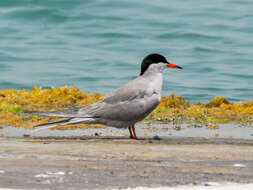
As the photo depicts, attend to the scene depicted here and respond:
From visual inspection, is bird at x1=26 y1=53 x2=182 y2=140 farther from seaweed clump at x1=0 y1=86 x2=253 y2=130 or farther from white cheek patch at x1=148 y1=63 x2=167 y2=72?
seaweed clump at x1=0 y1=86 x2=253 y2=130

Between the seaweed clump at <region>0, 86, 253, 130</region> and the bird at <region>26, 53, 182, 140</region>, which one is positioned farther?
the seaweed clump at <region>0, 86, 253, 130</region>

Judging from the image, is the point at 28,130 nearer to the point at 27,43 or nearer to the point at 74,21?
the point at 27,43

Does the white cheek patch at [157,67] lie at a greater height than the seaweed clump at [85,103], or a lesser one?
greater

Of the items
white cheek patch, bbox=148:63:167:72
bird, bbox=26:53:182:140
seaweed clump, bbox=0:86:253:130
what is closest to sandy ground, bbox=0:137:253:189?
bird, bbox=26:53:182:140

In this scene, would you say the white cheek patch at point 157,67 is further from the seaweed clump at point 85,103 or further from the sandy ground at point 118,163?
the seaweed clump at point 85,103

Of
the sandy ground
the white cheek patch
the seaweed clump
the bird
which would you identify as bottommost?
the seaweed clump

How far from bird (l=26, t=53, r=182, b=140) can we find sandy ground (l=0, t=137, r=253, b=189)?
377mm

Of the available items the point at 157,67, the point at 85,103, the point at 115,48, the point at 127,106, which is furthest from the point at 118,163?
the point at 115,48

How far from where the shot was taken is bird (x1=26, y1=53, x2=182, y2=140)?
7.43 m

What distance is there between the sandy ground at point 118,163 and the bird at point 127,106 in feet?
1.24

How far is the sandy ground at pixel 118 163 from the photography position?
4.86m

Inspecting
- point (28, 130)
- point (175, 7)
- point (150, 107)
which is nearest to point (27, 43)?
point (175, 7)

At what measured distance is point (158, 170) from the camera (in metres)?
5.31

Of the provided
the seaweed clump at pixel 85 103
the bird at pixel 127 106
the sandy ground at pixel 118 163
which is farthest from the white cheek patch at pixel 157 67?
the seaweed clump at pixel 85 103
